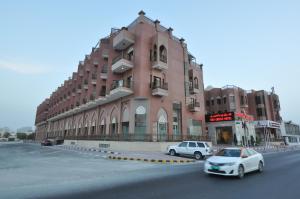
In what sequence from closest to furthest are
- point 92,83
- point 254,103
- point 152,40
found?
point 152,40 → point 92,83 → point 254,103

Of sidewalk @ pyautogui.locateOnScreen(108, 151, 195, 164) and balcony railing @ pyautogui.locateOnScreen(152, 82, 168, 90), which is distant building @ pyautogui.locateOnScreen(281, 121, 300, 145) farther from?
sidewalk @ pyautogui.locateOnScreen(108, 151, 195, 164)

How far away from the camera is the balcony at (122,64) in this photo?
27478mm

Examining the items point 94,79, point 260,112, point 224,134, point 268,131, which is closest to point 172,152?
point 94,79

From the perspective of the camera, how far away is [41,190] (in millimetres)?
7105

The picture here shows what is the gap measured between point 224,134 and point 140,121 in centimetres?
2384

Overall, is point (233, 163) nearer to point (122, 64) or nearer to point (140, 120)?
point (140, 120)

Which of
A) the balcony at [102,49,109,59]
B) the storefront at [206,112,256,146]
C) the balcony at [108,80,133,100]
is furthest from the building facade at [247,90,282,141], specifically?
the balcony at [102,49,109,59]

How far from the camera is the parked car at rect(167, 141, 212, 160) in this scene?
18922 mm

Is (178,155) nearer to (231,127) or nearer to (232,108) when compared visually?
(231,127)

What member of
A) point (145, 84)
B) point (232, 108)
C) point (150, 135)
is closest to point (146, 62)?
point (145, 84)

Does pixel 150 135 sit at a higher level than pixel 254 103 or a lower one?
lower

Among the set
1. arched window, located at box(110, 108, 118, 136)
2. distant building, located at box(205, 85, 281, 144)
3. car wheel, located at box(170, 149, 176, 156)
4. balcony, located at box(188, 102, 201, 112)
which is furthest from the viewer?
distant building, located at box(205, 85, 281, 144)

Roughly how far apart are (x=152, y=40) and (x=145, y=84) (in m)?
7.15

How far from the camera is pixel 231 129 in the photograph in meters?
40.1
